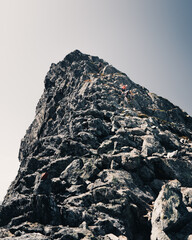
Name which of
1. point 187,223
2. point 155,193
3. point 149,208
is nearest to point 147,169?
point 155,193

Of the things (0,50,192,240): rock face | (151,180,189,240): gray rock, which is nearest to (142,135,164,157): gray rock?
(0,50,192,240): rock face

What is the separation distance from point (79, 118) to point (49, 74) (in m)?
60.7

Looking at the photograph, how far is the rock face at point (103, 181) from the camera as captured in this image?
26.1 meters

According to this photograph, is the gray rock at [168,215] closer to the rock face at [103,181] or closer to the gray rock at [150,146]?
the rock face at [103,181]

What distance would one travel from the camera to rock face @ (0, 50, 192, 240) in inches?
1029

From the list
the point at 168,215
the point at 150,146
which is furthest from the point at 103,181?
the point at 150,146

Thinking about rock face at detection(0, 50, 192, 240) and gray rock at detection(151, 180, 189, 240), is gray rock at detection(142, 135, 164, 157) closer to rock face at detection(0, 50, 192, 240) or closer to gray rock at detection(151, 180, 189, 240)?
rock face at detection(0, 50, 192, 240)

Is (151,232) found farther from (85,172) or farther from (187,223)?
(85,172)

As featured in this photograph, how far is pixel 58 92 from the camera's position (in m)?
84.8

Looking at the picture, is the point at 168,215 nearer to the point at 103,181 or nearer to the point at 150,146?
the point at 103,181

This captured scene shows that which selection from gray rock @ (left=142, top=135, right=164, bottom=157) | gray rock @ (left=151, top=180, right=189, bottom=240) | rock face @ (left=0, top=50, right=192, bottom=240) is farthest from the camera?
gray rock @ (left=142, top=135, right=164, bottom=157)

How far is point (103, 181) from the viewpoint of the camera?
115 ft

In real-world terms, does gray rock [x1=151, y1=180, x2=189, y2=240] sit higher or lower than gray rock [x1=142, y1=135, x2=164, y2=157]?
lower

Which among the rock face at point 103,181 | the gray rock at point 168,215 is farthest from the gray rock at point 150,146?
the gray rock at point 168,215
